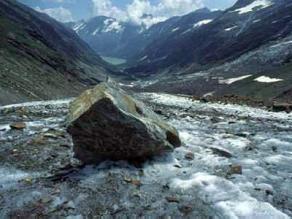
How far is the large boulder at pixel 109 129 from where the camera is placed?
12016 millimetres

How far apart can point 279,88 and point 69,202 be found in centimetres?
8238

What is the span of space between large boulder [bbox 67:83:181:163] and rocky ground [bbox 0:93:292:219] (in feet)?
1.27

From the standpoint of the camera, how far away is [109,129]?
481 inches

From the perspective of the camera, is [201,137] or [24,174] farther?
[201,137]

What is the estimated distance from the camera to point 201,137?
16.9 m

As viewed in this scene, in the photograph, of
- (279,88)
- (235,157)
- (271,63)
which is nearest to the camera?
(235,157)

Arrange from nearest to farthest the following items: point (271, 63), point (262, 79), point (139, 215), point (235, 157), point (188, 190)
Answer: point (139, 215) → point (188, 190) → point (235, 157) → point (262, 79) → point (271, 63)

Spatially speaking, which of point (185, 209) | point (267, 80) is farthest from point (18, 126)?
point (267, 80)

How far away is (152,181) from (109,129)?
6.76ft

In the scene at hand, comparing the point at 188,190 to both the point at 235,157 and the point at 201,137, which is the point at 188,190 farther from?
the point at 201,137

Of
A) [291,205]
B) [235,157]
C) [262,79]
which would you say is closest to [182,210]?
[291,205]

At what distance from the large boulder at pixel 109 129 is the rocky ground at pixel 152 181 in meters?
0.39

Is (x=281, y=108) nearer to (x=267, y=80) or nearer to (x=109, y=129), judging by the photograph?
(x=109, y=129)

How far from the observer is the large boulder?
39.4 ft
